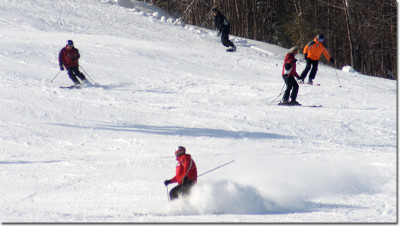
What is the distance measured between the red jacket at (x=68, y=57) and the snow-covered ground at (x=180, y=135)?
2.36ft

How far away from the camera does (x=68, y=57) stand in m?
15.0

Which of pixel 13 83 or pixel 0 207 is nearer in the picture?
pixel 0 207

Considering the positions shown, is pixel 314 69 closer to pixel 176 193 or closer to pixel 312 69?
pixel 312 69

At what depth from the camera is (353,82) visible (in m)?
16.9

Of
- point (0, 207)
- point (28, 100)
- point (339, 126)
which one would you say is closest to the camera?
point (0, 207)

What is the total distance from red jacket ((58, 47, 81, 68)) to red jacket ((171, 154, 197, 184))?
7.72 metres

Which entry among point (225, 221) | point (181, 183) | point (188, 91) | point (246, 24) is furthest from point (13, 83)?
point (246, 24)

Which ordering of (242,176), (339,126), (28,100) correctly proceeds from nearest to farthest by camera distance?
(242,176), (339,126), (28,100)

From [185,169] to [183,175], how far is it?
10 cm

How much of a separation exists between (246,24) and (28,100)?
25.4 meters

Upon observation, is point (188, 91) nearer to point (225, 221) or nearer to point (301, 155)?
point (301, 155)

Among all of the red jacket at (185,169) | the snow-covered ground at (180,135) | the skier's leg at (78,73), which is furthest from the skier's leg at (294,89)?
the red jacket at (185,169)

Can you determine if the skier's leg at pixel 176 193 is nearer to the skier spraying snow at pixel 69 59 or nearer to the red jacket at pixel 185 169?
the red jacket at pixel 185 169

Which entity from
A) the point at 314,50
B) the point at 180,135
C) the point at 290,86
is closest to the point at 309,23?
the point at 314,50
